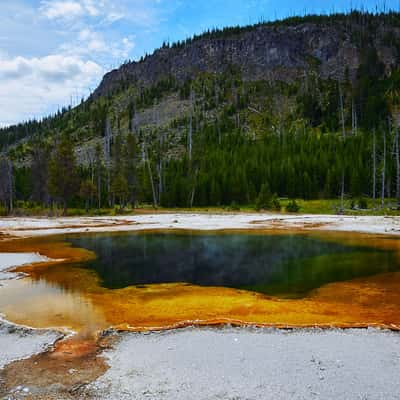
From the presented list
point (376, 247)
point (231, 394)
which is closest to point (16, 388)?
point (231, 394)

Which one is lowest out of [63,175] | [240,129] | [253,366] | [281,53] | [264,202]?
[253,366]

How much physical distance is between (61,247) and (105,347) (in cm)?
1870

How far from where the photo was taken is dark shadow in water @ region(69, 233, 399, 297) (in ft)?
52.7

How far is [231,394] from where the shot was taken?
6184mm

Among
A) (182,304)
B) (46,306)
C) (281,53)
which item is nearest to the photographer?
(46,306)

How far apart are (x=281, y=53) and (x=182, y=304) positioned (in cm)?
17892

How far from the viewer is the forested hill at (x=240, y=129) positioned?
229ft

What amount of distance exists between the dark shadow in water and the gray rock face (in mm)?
139769

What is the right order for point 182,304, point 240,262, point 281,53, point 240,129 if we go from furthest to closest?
point 281,53 < point 240,129 < point 240,262 < point 182,304

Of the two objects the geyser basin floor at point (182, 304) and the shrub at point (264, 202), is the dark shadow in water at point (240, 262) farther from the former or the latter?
the shrub at point (264, 202)

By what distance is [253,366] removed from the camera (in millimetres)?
7211

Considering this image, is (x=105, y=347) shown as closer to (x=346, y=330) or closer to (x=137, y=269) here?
(x=346, y=330)

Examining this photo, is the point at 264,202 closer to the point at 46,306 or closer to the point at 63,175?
the point at 63,175

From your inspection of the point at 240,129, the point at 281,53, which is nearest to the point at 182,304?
the point at 240,129
